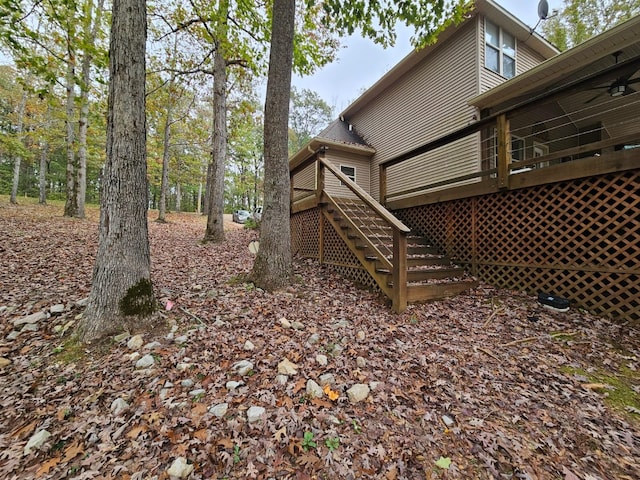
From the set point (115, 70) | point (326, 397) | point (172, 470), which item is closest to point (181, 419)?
point (172, 470)

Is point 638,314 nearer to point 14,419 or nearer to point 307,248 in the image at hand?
point 307,248

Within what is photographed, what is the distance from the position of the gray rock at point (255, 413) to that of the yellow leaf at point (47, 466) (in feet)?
3.47

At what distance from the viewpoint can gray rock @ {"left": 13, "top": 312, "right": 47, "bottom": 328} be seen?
9.29ft

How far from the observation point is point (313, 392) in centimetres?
210

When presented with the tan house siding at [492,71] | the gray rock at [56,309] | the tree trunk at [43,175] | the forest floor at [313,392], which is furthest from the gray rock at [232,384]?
the tree trunk at [43,175]

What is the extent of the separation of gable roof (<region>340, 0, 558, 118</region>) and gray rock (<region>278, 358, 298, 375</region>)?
8462 mm

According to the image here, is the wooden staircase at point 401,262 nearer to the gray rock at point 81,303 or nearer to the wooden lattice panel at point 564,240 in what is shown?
the wooden lattice panel at point 564,240

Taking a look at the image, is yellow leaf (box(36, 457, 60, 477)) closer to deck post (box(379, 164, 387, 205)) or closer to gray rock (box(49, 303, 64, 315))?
gray rock (box(49, 303, 64, 315))

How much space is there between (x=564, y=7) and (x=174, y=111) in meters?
21.6

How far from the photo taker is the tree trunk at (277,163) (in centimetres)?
405

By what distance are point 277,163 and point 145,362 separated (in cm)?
303

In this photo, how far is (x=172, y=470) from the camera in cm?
146

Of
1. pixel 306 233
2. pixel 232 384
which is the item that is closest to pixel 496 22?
pixel 306 233

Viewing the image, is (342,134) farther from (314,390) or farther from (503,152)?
(314,390)
